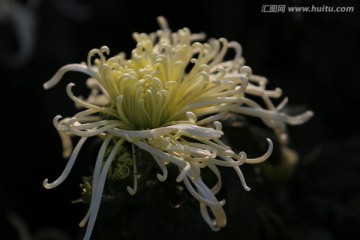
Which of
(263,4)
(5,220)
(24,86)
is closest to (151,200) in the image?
(5,220)

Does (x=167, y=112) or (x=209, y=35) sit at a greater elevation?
(x=209, y=35)

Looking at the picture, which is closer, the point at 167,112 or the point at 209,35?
the point at 167,112

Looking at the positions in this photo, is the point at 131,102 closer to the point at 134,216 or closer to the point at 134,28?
the point at 134,216

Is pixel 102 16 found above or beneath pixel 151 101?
above

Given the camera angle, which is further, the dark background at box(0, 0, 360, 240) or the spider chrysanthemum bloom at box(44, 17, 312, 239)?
the dark background at box(0, 0, 360, 240)
